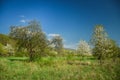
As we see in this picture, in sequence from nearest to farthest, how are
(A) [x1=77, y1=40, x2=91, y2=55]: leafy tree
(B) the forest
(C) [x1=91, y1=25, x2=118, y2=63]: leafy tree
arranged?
(B) the forest < (C) [x1=91, y1=25, x2=118, y2=63]: leafy tree < (A) [x1=77, y1=40, x2=91, y2=55]: leafy tree

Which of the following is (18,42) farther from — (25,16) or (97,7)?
(97,7)

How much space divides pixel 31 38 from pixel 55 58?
3120 mm

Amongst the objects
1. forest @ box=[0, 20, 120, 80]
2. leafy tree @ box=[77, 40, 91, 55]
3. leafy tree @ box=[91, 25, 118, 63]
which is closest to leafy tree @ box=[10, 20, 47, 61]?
forest @ box=[0, 20, 120, 80]

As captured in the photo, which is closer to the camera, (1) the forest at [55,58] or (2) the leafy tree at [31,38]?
(1) the forest at [55,58]

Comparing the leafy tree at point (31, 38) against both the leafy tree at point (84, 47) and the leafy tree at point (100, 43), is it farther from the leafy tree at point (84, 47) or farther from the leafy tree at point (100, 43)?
the leafy tree at point (100, 43)

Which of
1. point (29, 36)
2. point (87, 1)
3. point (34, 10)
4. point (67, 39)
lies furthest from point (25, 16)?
point (29, 36)

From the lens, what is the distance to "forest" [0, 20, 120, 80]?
551 cm

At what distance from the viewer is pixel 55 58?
8.41 metres

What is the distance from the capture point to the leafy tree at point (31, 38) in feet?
33.3

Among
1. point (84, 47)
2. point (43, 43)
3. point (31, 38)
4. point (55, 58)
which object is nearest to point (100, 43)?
point (55, 58)

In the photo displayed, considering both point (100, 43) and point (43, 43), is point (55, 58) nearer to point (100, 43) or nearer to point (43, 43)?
point (100, 43)

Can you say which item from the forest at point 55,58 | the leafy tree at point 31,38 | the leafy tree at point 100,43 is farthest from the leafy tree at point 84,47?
the leafy tree at point 31,38

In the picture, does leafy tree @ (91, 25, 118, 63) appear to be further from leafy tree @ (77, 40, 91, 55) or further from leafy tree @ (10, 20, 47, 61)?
leafy tree @ (10, 20, 47, 61)

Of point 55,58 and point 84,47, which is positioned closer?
point 55,58
